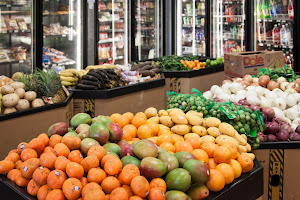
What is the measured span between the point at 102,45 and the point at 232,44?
2.91 meters

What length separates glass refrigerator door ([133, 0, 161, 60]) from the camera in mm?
8406

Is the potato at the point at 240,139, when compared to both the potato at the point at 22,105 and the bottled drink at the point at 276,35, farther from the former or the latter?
the bottled drink at the point at 276,35

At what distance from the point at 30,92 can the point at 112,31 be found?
12.3ft

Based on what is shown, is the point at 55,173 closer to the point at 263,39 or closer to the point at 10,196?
the point at 10,196

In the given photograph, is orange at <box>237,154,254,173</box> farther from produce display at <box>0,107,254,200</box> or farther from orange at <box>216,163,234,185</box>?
orange at <box>216,163,234,185</box>

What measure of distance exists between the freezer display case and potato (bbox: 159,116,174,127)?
15.3ft

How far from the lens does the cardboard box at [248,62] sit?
5855 millimetres

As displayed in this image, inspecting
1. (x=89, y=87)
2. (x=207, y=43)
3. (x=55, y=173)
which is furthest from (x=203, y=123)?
(x=207, y=43)

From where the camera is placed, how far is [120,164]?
208 centimetres

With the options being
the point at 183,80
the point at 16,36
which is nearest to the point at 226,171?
the point at 183,80

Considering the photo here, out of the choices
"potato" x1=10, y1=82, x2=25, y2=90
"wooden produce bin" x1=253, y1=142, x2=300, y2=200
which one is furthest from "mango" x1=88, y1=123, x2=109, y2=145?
"potato" x1=10, y1=82, x2=25, y2=90

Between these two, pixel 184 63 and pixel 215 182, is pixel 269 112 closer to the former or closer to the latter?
pixel 215 182

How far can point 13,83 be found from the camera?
4273 mm

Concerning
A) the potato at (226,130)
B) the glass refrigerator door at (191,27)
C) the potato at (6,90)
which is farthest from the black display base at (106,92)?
the glass refrigerator door at (191,27)
